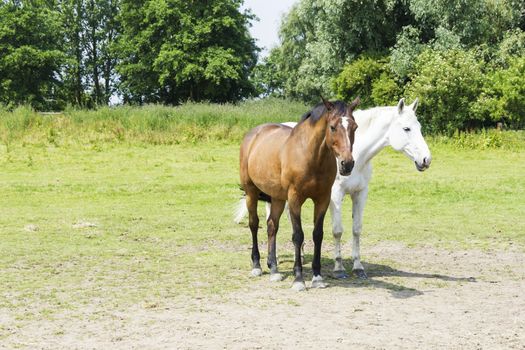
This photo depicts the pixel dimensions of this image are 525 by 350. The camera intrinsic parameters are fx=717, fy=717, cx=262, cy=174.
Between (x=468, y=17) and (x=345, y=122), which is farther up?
(x=468, y=17)

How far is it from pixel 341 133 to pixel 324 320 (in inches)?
76.5

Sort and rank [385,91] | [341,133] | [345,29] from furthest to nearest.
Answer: [345,29], [385,91], [341,133]

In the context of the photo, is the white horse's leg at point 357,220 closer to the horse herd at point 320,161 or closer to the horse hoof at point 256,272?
the horse herd at point 320,161

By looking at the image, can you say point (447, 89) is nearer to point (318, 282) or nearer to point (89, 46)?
point (318, 282)

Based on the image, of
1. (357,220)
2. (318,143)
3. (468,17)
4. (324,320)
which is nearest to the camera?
(324,320)

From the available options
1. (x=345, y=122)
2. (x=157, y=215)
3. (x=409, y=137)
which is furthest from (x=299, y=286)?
(x=157, y=215)

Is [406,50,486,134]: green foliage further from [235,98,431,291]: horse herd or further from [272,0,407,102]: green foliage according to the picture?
[235,98,431,291]: horse herd

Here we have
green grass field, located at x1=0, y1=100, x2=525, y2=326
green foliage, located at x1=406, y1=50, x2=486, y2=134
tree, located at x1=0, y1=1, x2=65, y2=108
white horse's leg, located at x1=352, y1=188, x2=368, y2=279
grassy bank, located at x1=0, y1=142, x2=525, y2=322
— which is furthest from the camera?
tree, located at x1=0, y1=1, x2=65, y2=108

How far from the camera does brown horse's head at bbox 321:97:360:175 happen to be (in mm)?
7219

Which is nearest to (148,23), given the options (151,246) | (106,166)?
(106,166)

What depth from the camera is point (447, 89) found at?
3173 centimetres

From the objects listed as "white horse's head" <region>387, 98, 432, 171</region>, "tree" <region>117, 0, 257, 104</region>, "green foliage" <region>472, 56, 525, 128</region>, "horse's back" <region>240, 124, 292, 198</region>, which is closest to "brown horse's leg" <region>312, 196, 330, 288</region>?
"horse's back" <region>240, 124, 292, 198</region>

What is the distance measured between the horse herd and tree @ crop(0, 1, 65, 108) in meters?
46.8

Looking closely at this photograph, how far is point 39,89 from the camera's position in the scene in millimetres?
55594
